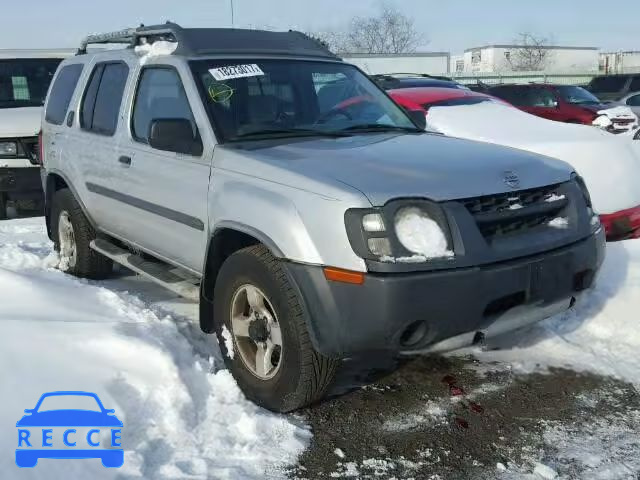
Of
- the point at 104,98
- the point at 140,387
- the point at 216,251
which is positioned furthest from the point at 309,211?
the point at 104,98

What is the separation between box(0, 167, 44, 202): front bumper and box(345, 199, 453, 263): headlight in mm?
6189

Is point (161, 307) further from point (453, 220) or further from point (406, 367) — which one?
point (453, 220)

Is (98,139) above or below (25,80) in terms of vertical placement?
below

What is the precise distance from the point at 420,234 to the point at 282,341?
0.84 meters

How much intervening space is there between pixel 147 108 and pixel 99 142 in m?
0.67

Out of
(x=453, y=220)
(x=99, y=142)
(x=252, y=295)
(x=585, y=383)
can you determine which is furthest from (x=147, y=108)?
(x=585, y=383)

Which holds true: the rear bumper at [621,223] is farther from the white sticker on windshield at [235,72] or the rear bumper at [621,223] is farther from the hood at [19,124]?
the hood at [19,124]

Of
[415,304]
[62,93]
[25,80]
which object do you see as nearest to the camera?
[415,304]

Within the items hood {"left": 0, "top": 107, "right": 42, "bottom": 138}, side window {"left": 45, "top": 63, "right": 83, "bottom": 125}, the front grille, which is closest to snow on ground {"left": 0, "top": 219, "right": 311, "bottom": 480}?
the front grille

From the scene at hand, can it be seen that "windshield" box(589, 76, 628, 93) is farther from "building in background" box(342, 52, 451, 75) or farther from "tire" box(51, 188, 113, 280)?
"tire" box(51, 188, 113, 280)

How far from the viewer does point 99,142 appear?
16.4ft

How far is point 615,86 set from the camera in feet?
75.2

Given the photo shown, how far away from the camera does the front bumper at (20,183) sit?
792cm

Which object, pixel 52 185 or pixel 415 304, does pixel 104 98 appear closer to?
pixel 52 185
